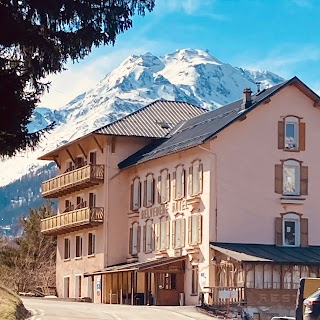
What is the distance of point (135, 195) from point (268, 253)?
14720mm

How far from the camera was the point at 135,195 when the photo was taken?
63938 mm

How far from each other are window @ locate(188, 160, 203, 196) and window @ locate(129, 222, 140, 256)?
8521mm

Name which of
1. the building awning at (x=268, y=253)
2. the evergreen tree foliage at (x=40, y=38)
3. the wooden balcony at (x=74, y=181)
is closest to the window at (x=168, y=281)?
the building awning at (x=268, y=253)

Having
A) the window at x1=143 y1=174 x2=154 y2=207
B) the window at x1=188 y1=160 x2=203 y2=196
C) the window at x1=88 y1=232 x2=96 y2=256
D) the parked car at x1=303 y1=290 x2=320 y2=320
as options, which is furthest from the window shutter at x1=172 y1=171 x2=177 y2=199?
the parked car at x1=303 y1=290 x2=320 y2=320

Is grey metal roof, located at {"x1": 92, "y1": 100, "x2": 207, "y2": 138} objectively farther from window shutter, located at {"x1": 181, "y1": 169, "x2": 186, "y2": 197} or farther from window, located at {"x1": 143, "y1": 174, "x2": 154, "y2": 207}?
window shutter, located at {"x1": 181, "y1": 169, "x2": 186, "y2": 197}

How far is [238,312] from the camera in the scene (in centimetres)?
4641

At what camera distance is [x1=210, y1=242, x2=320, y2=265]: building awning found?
49438 millimetres

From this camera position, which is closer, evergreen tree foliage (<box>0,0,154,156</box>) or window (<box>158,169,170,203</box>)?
evergreen tree foliage (<box>0,0,154,156</box>)

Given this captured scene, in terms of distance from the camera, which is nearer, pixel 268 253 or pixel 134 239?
pixel 268 253

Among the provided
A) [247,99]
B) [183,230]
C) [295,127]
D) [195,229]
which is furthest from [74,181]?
[295,127]

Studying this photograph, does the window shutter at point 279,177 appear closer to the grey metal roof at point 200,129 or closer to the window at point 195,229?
the grey metal roof at point 200,129

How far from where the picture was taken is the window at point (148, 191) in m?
61.0

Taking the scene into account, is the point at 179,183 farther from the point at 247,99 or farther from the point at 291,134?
the point at 291,134

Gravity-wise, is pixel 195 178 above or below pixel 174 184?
above
